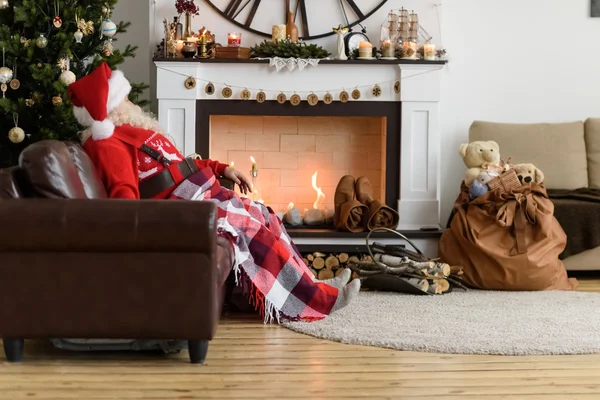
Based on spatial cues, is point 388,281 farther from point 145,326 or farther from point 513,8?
point 513,8

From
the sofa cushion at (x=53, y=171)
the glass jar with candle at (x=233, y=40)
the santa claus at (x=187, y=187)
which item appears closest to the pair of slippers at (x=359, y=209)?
the glass jar with candle at (x=233, y=40)

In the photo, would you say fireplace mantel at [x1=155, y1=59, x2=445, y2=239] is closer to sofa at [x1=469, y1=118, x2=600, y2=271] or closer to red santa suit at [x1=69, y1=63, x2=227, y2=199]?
sofa at [x1=469, y1=118, x2=600, y2=271]

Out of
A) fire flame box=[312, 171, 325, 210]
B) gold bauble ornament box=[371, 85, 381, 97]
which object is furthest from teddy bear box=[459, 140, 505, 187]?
fire flame box=[312, 171, 325, 210]

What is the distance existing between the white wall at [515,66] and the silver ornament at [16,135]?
2.70m

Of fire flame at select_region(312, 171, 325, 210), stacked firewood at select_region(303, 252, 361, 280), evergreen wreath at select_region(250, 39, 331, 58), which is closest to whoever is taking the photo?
stacked firewood at select_region(303, 252, 361, 280)

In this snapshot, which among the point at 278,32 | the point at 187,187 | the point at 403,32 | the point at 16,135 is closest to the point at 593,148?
the point at 403,32

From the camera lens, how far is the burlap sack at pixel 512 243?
4840mm

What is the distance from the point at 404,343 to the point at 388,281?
1.19m

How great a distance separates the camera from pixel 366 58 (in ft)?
17.9

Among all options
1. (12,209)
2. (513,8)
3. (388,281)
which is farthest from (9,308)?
(513,8)

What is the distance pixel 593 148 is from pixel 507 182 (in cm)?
110

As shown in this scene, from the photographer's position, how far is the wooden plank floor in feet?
9.53

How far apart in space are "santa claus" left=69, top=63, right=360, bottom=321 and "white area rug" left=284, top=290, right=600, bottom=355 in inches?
4.5

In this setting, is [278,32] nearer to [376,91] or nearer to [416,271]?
[376,91]
